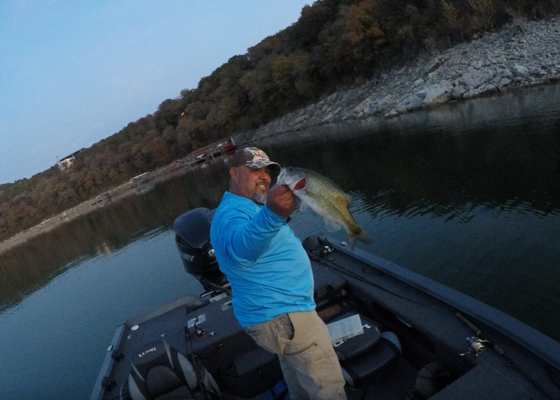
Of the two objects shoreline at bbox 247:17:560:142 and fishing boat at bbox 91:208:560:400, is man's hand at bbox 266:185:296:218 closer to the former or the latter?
fishing boat at bbox 91:208:560:400

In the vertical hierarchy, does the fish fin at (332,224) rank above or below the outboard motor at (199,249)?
above

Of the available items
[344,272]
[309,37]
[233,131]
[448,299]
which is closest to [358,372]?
[448,299]

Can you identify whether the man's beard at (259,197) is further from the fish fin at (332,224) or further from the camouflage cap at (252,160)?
the fish fin at (332,224)

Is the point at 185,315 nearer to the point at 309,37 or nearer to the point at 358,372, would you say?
the point at 358,372

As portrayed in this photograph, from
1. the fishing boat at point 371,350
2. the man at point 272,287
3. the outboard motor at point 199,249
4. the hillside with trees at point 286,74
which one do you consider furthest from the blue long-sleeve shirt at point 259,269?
the hillside with trees at point 286,74

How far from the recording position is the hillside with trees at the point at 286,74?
1337 inches

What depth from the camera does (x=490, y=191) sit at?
10258 millimetres

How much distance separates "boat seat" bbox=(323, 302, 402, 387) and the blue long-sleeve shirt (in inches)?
50.1

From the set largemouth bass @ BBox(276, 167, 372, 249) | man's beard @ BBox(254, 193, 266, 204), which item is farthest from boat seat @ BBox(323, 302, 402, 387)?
man's beard @ BBox(254, 193, 266, 204)

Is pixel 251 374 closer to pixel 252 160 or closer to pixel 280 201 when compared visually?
pixel 252 160

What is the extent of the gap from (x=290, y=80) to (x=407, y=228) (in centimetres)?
5085

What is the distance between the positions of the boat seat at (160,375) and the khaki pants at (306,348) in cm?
125

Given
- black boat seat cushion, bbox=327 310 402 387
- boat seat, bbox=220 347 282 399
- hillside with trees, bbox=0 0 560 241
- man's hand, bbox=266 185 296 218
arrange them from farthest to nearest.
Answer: hillside with trees, bbox=0 0 560 241
boat seat, bbox=220 347 282 399
black boat seat cushion, bbox=327 310 402 387
man's hand, bbox=266 185 296 218

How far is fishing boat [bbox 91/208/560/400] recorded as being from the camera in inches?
108
